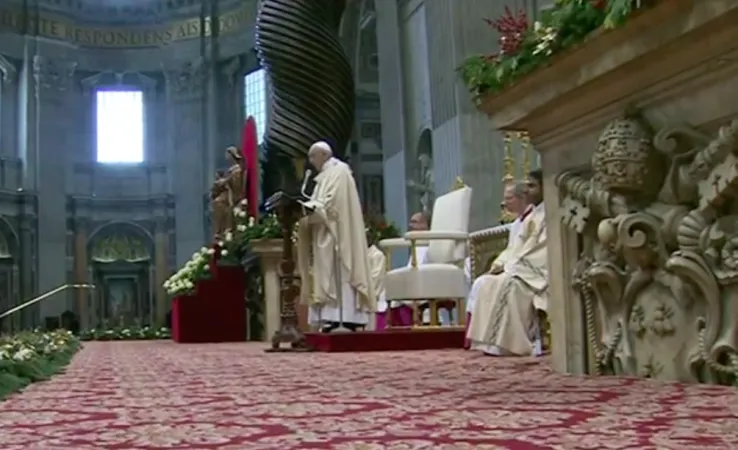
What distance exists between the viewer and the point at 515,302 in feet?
19.0

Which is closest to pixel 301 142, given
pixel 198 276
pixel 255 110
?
pixel 198 276

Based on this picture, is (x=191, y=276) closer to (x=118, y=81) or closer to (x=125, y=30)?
(x=118, y=81)

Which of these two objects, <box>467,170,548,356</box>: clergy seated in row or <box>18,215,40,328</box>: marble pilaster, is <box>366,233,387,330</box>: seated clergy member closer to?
<box>467,170,548,356</box>: clergy seated in row

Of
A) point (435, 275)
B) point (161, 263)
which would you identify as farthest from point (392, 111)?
point (161, 263)

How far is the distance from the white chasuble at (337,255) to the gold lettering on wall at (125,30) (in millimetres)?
16559

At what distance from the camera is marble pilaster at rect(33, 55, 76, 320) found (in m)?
22.8

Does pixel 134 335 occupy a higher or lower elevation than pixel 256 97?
lower

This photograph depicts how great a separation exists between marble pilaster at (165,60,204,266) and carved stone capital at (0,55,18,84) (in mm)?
3323

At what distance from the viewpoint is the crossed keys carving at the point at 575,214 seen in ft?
12.6

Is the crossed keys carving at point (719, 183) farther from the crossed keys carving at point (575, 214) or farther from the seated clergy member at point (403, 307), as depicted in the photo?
the seated clergy member at point (403, 307)

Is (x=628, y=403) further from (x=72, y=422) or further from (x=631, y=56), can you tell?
(x=72, y=422)

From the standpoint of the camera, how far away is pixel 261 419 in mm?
2590

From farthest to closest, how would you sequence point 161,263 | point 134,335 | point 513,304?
1. point 161,263
2. point 134,335
3. point 513,304

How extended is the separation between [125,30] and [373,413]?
75.0 feet
